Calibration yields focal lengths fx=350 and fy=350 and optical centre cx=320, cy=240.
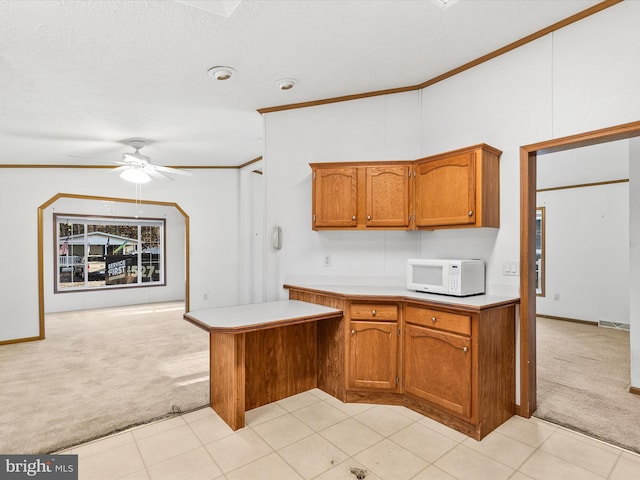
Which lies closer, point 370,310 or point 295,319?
point 295,319

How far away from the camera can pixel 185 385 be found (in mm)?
3293

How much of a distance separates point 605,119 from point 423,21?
4.32 feet

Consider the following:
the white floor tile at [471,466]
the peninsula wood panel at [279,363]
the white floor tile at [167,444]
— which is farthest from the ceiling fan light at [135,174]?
the white floor tile at [471,466]

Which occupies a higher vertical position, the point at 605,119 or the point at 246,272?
the point at 605,119

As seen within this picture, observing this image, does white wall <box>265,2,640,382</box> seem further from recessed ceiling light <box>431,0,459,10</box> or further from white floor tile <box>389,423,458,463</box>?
white floor tile <box>389,423,458,463</box>

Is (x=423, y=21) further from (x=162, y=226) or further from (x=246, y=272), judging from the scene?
(x=162, y=226)

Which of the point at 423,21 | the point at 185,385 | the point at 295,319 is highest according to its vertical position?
the point at 423,21

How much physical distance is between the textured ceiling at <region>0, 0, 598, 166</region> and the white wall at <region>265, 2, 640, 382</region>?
0.62ft

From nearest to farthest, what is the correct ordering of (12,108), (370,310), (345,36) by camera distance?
1. (345,36)
2. (370,310)
3. (12,108)

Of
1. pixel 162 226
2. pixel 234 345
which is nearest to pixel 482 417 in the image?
pixel 234 345

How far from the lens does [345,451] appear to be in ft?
7.25

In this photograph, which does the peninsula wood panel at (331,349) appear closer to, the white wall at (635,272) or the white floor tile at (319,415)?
the white floor tile at (319,415)

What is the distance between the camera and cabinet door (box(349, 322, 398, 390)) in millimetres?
2766

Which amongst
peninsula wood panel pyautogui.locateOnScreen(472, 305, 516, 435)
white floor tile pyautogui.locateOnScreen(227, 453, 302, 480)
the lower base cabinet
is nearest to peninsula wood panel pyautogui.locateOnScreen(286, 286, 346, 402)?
the lower base cabinet
